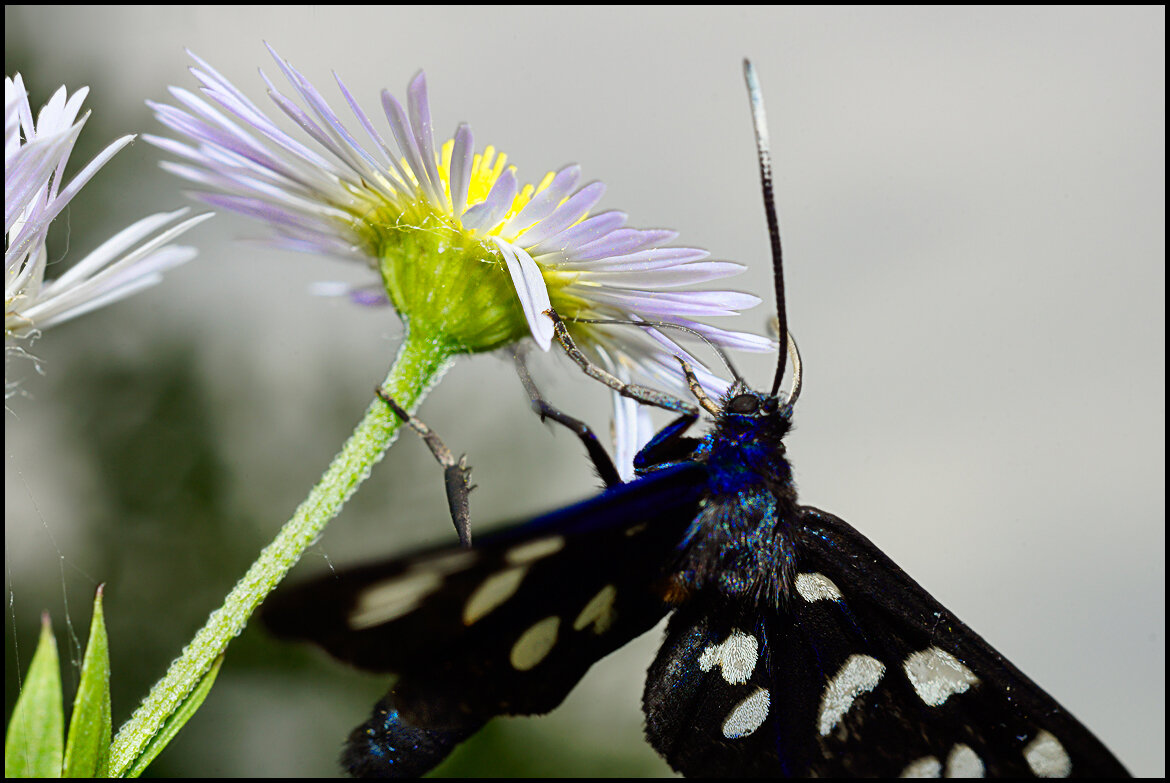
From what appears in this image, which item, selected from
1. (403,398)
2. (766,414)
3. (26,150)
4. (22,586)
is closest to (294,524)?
(403,398)

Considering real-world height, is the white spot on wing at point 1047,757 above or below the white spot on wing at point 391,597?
below

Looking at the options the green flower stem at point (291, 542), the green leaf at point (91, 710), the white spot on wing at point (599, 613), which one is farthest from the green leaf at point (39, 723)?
the white spot on wing at point (599, 613)

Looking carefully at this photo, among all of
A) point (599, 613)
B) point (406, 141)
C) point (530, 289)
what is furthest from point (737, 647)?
point (406, 141)

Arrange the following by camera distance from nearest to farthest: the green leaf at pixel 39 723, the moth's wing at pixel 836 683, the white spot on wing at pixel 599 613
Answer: the green leaf at pixel 39 723 → the white spot on wing at pixel 599 613 → the moth's wing at pixel 836 683

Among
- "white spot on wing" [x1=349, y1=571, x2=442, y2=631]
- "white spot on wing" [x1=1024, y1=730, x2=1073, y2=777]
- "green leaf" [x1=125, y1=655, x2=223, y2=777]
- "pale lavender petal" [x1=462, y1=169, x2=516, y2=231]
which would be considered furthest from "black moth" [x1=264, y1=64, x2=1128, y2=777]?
"pale lavender petal" [x1=462, y1=169, x2=516, y2=231]

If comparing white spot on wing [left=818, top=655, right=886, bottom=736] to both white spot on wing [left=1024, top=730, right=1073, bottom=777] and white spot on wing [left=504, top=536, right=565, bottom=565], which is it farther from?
white spot on wing [left=504, top=536, right=565, bottom=565]

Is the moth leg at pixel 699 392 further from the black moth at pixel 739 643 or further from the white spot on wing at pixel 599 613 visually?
the white spot on wing at pixel 599 613

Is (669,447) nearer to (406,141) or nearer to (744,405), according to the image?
(744,405)
